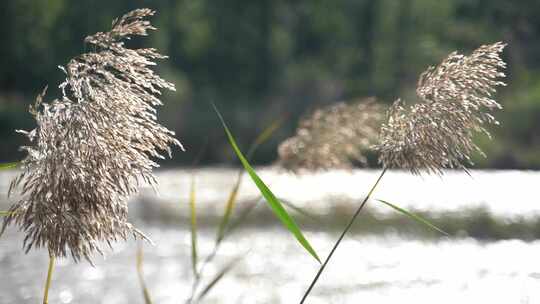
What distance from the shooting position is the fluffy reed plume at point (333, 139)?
3348 mm

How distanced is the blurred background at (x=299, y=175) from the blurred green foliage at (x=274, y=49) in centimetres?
7

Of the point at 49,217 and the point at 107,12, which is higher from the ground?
the point at 49,217

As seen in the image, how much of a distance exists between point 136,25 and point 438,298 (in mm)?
4302

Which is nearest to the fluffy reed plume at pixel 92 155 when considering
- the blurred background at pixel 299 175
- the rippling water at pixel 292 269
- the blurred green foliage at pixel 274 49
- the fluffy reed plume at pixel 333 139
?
the blurred background at pixel 299 175

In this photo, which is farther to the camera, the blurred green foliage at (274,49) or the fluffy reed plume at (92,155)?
the blurred green foliage at (274,49)

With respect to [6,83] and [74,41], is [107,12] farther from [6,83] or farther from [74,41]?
[6,83]

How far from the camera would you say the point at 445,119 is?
2393 mm

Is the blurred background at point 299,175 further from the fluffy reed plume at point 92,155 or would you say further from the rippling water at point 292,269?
the fluffy reed plume at point 92,155

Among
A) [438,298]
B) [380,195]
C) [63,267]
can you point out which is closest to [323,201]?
[380,195]

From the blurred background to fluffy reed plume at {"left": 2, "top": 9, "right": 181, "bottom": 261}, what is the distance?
20.3 inches

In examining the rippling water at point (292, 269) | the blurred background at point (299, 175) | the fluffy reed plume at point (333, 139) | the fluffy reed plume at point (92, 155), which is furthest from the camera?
the blurred background at point (299, 175)

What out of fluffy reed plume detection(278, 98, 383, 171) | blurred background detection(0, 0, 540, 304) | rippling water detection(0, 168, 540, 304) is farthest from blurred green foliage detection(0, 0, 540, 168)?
fluffy reed plume detection(278, 98, 383, 171)

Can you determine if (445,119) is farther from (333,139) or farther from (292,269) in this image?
(292,269)

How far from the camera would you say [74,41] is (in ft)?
98.0
